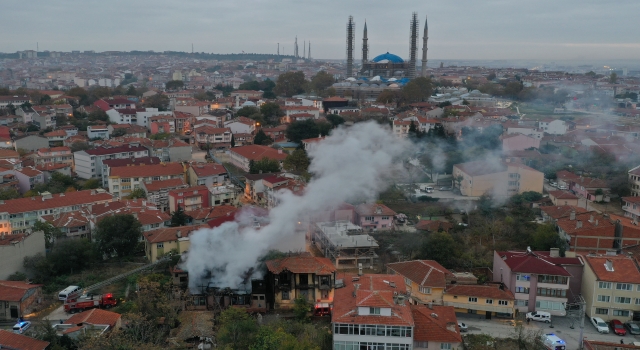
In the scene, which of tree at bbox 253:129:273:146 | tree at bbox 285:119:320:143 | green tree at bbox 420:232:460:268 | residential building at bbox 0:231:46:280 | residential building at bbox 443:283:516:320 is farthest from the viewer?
tree at bbox 253:129:273:146

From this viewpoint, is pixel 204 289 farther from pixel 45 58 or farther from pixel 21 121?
pixel 45 58

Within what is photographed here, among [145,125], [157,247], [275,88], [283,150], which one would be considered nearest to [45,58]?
[275,88]

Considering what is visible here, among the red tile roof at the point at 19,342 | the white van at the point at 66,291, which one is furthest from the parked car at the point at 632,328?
the white van at the point at 66,291

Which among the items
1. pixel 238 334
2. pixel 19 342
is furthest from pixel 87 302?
pixel 238 334

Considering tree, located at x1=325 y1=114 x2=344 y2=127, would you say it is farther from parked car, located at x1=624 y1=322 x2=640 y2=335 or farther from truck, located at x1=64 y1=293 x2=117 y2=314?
parked car, located at x1=624 y1=322 x2=640 y2=335

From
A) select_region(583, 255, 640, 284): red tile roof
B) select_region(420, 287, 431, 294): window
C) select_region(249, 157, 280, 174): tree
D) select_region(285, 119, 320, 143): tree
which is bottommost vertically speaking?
select_region(420, 287, 431, 294): window

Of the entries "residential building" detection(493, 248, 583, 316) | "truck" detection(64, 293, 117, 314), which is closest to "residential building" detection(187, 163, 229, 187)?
"truck" detection(64, 293, 117, 314)

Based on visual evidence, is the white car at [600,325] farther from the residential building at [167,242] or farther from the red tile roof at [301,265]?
the residential building at [167,242]
